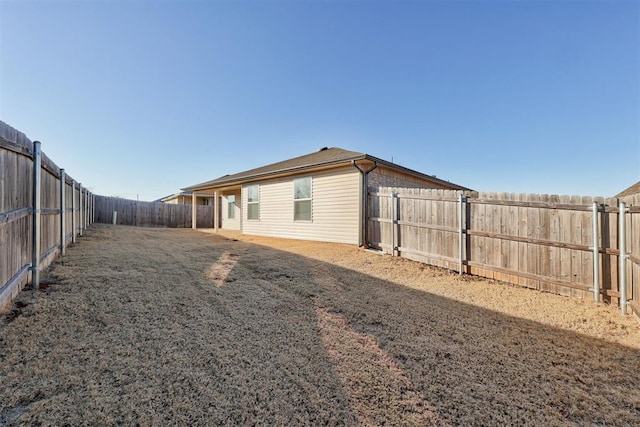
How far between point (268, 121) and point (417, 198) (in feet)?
31.9

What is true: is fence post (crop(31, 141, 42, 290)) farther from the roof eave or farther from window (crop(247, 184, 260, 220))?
window (crop(247, 184, 260, 220))

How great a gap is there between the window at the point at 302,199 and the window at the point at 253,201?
8.48ft

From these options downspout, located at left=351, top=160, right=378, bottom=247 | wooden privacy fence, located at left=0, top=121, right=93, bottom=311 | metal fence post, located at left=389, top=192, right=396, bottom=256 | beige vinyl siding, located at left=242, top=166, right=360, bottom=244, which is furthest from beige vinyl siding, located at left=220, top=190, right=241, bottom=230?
wooden privacy fence, located at left=0, top=121, right=93, bottom=311

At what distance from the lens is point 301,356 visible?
240 centimetres

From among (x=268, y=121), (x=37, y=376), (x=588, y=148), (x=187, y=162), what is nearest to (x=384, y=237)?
(x=37, y=376)

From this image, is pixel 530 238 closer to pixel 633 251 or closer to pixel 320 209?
pixel 633 251

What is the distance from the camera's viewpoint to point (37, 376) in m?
1.86

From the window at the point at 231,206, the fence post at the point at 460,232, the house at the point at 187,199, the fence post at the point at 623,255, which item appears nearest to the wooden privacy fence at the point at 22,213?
the fence post at the point at 460,232

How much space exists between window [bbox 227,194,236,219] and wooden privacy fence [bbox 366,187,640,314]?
1125 cm

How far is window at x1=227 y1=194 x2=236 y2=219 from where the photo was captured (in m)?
16.0

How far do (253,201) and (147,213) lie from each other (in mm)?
11761

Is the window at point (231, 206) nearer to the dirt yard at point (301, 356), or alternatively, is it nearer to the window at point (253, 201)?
the window at point (253, 201)

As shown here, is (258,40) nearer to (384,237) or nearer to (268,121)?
(268,121)

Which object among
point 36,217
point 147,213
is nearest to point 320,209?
point 36,217
